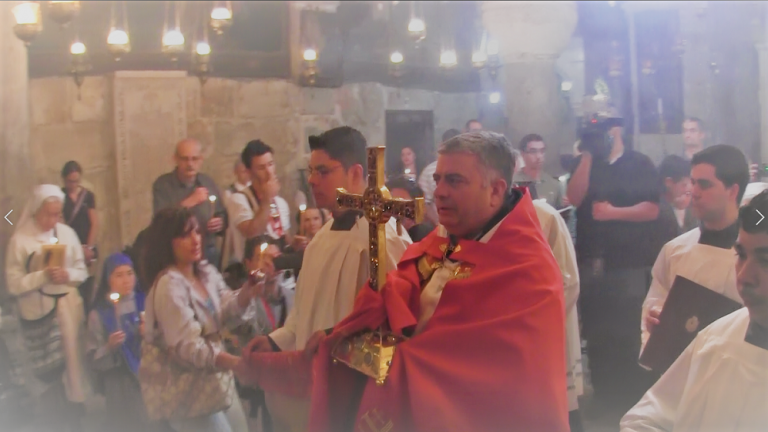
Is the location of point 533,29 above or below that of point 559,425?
above

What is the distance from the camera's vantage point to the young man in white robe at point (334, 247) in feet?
10.1

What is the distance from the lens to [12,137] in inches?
136

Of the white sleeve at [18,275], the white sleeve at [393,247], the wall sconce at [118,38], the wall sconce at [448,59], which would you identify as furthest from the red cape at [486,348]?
the wall sconce at [118,38]

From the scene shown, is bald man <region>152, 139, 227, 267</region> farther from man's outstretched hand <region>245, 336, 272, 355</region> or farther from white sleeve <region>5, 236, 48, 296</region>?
white sleeve <region>5, 236, 48, 296</region>

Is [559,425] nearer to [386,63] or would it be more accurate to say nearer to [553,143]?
[553,143]

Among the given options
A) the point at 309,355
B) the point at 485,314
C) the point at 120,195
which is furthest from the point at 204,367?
the point at 485,314

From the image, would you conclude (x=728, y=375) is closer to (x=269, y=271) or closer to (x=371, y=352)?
(x=371, y=352)

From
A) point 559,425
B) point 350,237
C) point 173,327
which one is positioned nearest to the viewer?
point 559,425

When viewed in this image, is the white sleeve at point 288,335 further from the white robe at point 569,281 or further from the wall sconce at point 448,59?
the wall sconce at point 448,59

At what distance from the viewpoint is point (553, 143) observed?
143 inches

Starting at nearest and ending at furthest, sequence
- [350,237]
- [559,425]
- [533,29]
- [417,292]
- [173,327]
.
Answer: [559,425]
[417,292]
[350,237]
[173,327]
[533,29]

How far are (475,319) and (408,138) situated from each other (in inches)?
55.0

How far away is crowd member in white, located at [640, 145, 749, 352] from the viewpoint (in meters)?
3.15

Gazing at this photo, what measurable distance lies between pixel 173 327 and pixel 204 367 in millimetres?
229
